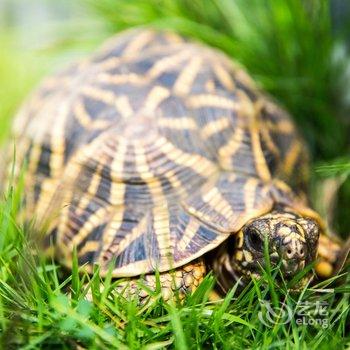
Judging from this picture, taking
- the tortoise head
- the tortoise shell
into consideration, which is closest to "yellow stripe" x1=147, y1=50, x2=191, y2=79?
the tortoise shell

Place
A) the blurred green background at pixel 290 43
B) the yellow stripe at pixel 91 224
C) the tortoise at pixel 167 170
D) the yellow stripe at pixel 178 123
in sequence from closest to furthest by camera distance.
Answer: the tortoise at pixel 167 170, the yellow stripe at pixel 91 224, the yellow stripe at pixel 178 123, the blurred green background at pixel 290 43

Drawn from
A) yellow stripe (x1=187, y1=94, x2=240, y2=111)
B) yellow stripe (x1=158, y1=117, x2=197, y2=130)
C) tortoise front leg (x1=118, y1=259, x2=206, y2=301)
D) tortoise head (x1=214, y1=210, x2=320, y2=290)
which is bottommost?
tortoise front leg (x1=118, y1=259, x2=206, y2=301)

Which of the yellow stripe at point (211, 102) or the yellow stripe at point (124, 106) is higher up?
the yellow stripe at point (124, 106)

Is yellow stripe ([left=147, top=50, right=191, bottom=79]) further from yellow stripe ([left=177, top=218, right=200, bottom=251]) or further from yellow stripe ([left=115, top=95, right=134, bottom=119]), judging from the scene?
yellow stripe ([left=177, top=218, right=200, bottom=251])

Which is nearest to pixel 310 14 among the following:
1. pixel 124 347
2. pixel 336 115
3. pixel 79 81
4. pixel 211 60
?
pixel 336 115

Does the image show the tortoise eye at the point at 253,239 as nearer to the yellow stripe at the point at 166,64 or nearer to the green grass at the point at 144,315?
the green grass at the point at 144,315

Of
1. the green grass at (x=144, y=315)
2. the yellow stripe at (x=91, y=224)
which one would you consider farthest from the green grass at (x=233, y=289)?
the yellow stripe at (x=91, y=224)

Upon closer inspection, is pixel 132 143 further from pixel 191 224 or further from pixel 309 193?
pixel 309 193
